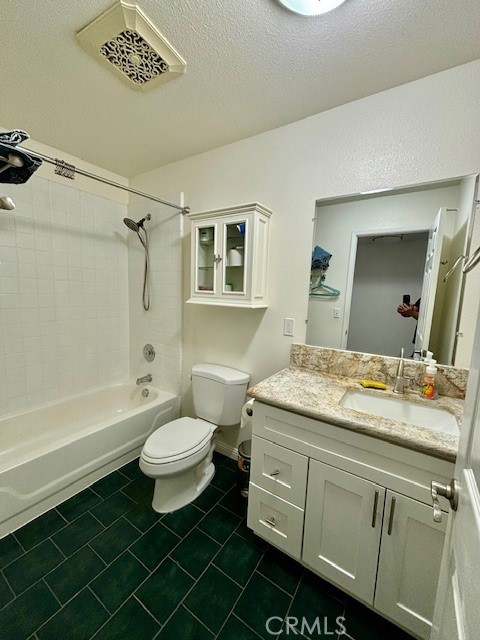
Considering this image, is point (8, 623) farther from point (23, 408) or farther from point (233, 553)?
point (23, 408)

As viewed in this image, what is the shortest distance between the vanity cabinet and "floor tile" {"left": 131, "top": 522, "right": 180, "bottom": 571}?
51.6 inches

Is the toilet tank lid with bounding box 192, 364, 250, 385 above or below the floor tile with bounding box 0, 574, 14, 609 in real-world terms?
above

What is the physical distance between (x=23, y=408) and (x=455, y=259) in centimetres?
289

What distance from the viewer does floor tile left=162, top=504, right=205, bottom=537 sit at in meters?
1.39

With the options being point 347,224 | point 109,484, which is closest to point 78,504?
Answer: point 109,484

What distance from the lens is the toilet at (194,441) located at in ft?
4.58

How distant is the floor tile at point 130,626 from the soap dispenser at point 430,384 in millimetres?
1470

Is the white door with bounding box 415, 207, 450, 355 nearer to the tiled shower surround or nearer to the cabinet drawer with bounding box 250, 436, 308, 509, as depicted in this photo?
the cabinet drawer with bounding box 250, 436, 308, 509

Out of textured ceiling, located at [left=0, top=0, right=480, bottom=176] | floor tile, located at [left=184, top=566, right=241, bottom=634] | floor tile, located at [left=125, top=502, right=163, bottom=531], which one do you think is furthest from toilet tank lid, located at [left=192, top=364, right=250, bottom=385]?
textured ceiling, located at [left=0, top=0, right=480, bottom=176]

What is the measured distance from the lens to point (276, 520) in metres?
1.20

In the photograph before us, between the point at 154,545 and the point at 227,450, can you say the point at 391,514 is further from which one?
the point at 227,450

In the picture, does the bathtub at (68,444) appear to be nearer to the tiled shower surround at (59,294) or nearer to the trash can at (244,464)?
the tiled shower surround at (59,294)

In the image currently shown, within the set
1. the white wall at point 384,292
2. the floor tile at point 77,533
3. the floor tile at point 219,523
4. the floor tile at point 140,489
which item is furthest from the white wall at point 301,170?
the floor tile at point 77,533

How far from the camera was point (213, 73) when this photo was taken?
118 centimetres
